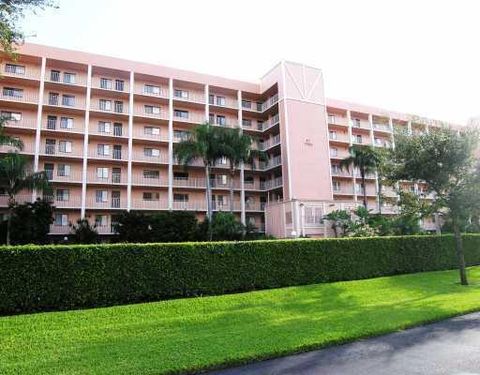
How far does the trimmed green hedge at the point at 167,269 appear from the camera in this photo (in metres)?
11.5

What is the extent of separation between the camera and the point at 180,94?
43.1m

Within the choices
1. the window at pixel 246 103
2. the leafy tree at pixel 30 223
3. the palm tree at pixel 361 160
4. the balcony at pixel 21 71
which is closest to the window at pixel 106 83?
the balcony at pixel 21 71

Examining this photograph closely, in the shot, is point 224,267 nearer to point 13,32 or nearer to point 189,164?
point 13,32

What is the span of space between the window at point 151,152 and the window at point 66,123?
24.4 ft

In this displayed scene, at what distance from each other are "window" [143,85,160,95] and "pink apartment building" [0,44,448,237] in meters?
0.14

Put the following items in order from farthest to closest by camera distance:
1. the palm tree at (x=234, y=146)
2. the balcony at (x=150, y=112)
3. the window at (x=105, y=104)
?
the balcony at (x=150, y=112) → the window at (x=105, y=104) → the palm tree at (x=234, y=146)

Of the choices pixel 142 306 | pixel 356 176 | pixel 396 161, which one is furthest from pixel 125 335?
pixel 356 176

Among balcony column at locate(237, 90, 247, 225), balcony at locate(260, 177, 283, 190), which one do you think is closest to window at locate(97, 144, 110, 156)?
balcony column at locate(237, 90, 247, 225)

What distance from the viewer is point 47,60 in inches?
1465

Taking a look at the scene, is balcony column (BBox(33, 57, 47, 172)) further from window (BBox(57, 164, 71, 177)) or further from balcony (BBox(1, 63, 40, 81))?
window (BBox(57, 164, 71, 177))

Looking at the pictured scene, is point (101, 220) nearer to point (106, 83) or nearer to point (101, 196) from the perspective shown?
point (101, 196)

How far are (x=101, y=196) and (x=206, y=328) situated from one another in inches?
1225

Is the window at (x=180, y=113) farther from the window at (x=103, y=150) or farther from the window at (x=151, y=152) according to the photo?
the window at (x=103, y=150)

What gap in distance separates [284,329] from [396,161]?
12.4 meters
